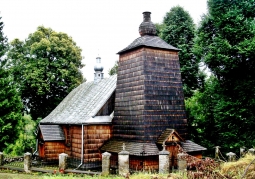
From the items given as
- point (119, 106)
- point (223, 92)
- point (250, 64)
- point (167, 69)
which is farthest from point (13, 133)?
point (250, 64)

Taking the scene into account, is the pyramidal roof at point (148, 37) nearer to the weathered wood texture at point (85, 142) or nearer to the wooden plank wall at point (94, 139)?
the wooden plank wall at point (94, 139)

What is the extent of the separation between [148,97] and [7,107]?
537 inches

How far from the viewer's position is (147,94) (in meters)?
16.4

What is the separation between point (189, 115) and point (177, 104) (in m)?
7.83

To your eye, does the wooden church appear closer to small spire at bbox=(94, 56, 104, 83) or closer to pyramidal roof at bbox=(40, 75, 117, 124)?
pyramidal roof at bbox=(40, 75, 117, 124)

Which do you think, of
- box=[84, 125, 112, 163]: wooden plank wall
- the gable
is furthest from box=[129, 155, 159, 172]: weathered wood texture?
box=[84, 125, 112, 163]: wooden plank wall

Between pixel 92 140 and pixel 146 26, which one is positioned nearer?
pixel 146 26

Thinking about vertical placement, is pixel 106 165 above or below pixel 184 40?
below

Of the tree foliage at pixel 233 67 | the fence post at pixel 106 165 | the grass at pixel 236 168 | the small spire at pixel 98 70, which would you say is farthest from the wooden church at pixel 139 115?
the grass at pixel 236 168

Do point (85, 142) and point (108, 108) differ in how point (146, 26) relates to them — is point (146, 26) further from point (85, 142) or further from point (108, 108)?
point (85, 142)

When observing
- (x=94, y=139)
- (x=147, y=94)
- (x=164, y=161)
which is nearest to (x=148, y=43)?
(x=147, y=94)

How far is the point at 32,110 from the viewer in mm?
33000

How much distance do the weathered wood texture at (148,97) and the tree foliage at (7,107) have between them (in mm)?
10387

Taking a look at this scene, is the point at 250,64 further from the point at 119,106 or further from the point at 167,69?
the point at 119,106
